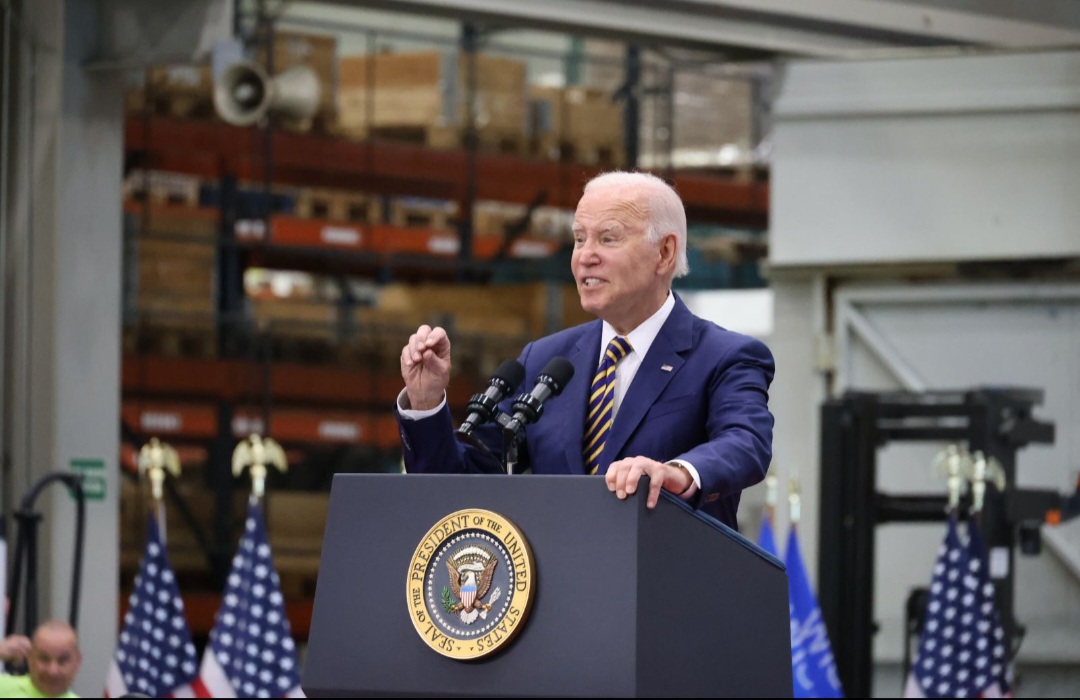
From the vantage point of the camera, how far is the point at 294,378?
37.4 ft

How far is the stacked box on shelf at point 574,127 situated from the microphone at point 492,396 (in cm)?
937

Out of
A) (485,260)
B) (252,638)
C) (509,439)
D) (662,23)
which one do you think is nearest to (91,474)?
(252,638)

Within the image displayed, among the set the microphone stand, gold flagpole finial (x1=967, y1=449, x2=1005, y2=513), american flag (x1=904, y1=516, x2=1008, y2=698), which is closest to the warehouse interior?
gold flagpole finial (x1=967, y1=449, x2=1005, y2=513)

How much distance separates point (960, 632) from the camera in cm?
768

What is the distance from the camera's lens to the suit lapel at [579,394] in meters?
3.04

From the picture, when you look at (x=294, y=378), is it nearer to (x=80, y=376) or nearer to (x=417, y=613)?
(x=80, y=376)

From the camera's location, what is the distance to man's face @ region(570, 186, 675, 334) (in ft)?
9.78

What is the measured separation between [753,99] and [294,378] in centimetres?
448

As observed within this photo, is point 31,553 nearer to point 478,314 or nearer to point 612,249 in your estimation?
point 612,249

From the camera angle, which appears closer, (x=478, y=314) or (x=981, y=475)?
(x=981, y=475)

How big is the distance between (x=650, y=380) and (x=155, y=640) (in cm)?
543

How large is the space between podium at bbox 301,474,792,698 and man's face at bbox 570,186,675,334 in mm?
496

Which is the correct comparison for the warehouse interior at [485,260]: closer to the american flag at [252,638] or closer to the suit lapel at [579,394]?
the american flag at [252,638]

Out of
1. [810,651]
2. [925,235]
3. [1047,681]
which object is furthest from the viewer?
[925,235]
